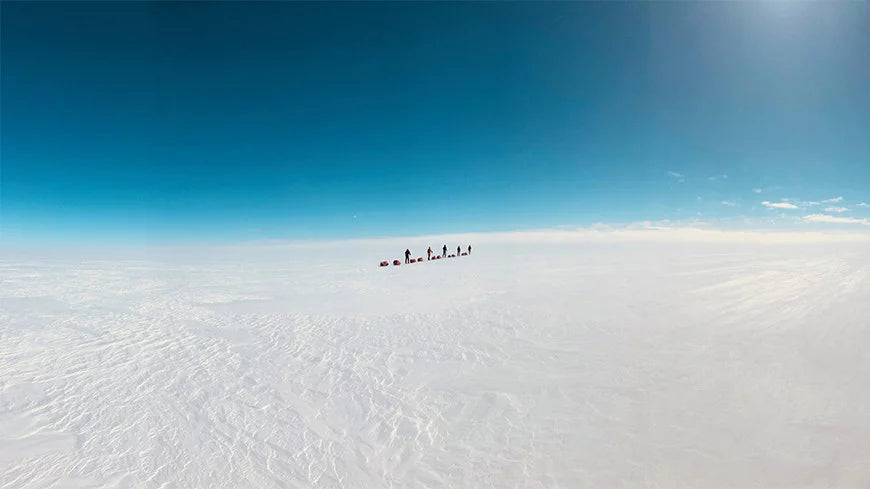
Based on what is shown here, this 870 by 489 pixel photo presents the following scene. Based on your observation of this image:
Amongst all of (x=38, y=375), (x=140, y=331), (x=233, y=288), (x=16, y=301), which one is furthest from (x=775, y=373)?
(x=16, y=301)

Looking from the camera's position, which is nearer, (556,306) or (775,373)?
(775,373)

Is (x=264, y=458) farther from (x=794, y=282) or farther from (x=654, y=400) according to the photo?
(x=794, y=282)

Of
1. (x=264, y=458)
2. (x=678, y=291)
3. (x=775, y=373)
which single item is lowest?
(x=264, y=458)

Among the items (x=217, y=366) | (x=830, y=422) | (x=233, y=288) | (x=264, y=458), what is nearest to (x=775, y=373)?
(x=830, y=422)

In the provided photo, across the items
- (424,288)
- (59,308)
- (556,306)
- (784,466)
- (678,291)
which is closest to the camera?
(784,466)

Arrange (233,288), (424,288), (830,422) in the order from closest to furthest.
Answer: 1. (830,422)
2. (424,288)
3. (233,288)

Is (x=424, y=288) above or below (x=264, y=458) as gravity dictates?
above
